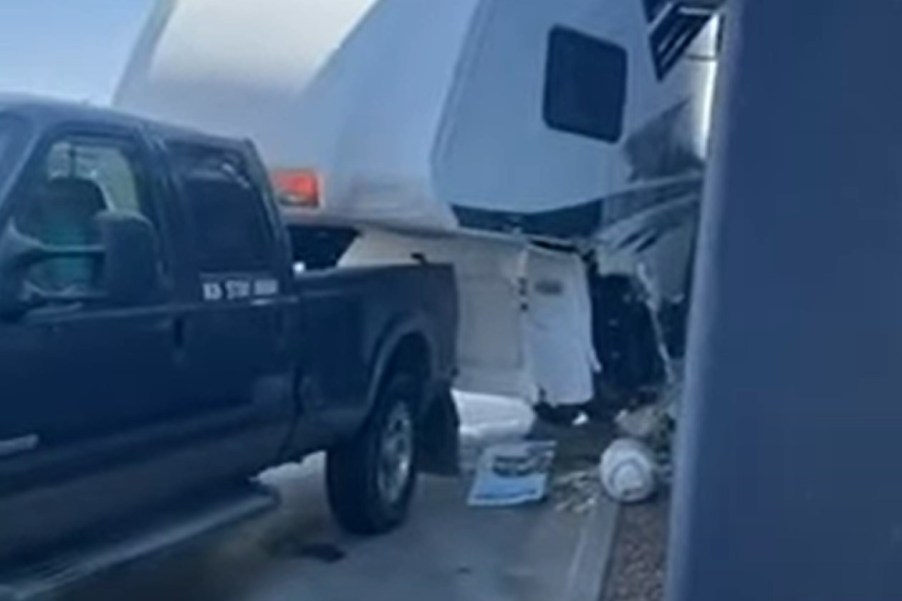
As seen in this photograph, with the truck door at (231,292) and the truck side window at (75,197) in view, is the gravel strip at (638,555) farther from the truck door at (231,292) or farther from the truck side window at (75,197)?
the truck side window at (75,197)

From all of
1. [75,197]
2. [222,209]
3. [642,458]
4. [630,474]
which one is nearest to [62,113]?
[75,197]

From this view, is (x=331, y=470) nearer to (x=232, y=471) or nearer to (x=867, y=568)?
(x=232, y=471)

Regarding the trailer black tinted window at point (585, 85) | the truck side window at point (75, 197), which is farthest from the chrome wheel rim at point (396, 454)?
the truck side window at point (75, 197)

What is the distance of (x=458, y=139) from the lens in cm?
886

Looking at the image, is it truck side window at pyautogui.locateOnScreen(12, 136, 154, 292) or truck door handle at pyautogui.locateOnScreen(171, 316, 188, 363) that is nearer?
truck side window at pyautogui.locateOnScreen(12, 136, 154, 292)

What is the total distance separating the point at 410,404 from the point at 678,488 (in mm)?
7216

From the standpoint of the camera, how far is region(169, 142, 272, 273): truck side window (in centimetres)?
675

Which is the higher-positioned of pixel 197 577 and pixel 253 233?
pixel 253 233

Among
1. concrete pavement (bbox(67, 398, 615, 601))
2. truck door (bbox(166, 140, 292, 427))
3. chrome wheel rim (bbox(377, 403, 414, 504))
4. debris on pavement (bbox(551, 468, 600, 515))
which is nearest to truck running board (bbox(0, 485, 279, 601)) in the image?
concrete pavement (bbox(67, 398, 615, 601))

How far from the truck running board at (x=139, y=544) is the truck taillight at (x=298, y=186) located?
2.27 meters

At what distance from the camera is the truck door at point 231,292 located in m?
6.57

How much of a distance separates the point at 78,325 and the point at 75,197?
2.08ft

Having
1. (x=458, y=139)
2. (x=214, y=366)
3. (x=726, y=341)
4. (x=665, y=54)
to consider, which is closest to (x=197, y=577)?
(x=214, y=366)

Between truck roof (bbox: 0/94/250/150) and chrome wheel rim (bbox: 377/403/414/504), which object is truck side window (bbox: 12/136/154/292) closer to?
truck roof (bbox: 0/94/250/150)
